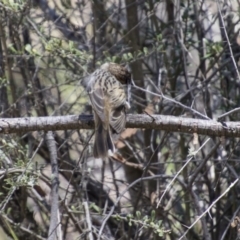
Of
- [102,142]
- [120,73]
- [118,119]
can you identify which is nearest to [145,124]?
[118,119]

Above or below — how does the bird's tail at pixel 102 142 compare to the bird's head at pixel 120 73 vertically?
below

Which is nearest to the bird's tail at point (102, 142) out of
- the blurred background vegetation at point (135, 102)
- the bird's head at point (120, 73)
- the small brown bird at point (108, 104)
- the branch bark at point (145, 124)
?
the small brown bird at point (108, 104)

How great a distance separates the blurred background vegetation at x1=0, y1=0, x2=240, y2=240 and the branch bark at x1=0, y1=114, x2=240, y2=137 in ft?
4.54

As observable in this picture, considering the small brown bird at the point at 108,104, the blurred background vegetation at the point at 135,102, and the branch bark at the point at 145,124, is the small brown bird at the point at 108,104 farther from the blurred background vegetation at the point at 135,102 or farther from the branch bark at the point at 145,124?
the blurred background vegetation at the point at 135,102

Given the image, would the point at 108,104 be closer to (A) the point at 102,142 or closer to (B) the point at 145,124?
(A) the point at 102,142

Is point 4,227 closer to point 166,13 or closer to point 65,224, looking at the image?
→ point 65,224

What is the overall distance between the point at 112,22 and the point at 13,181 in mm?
2246

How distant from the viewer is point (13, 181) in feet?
15.5

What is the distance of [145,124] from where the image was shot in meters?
4.20

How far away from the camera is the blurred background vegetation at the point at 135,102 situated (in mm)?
5832

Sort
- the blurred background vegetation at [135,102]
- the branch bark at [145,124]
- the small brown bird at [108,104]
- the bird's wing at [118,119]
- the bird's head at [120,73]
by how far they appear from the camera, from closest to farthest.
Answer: the branch bark at [145,124] → the bird's wing at [118,119] → the small brown bird at [108,104] → the bird's head at [120,73] → the blurred background vegetation at [135,102]

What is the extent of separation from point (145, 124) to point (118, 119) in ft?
1.06

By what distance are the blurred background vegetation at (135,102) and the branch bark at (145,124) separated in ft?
4.54

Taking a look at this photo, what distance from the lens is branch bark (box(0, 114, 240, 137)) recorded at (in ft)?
13.7
